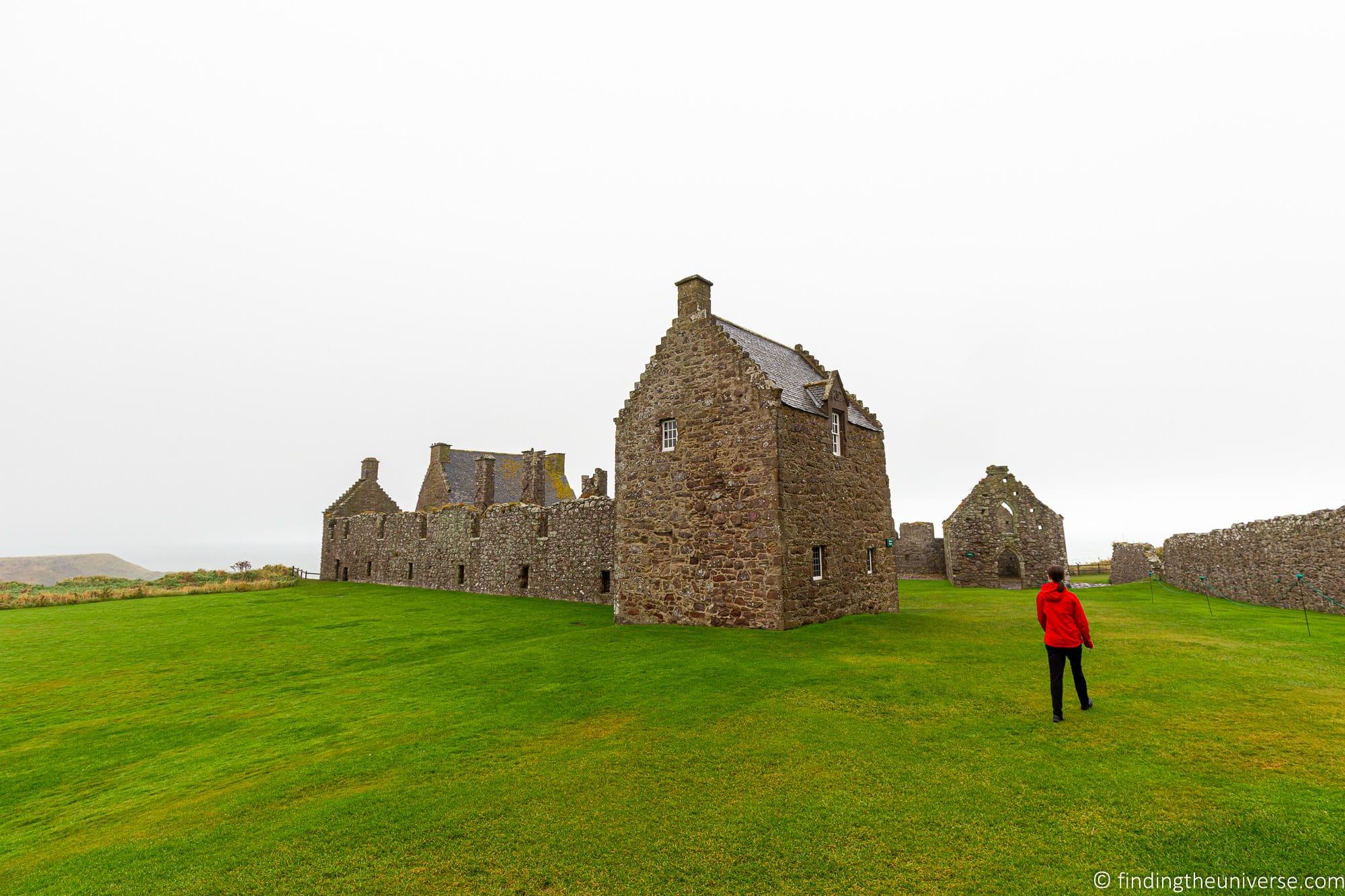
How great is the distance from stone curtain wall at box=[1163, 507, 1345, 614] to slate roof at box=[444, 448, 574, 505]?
34.9 m

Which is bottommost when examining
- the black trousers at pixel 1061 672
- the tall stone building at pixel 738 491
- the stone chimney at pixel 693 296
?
the black trousers at pixel 1061 672

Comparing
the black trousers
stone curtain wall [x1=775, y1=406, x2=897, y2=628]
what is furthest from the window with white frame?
the black trousers

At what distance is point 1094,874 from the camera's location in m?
4.88

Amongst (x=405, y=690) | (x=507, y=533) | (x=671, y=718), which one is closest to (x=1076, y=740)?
(x=671, y=718)

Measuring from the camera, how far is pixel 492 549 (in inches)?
1272

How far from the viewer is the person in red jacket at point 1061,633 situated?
8398mm

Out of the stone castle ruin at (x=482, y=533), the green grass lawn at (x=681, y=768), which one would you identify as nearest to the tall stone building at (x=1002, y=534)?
the green grass lawn at (x=681, y=768)

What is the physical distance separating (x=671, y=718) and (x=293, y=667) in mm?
10648

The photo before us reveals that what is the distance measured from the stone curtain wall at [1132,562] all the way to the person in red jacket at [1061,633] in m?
35.4

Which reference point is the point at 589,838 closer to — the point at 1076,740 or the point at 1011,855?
the point at 1011,855

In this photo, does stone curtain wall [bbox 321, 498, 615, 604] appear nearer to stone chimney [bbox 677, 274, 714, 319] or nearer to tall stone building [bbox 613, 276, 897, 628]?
tall stone building [bbox 613, 276, 897, 628]

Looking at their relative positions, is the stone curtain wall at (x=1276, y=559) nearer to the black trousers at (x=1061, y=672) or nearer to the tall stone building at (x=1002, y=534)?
the tall stone building at (x=1002, y=534)

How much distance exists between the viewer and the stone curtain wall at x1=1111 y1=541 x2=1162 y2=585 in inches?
1453

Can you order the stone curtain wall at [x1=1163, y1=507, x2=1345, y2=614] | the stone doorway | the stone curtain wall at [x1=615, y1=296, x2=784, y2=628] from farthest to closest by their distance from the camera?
the stone doorway < the stone curtain wall at [x1=1163, y1=507, x2=1345, y2=614] < the stone curtain wall at [x1=615, y1=296, x2=784, y2=628]
